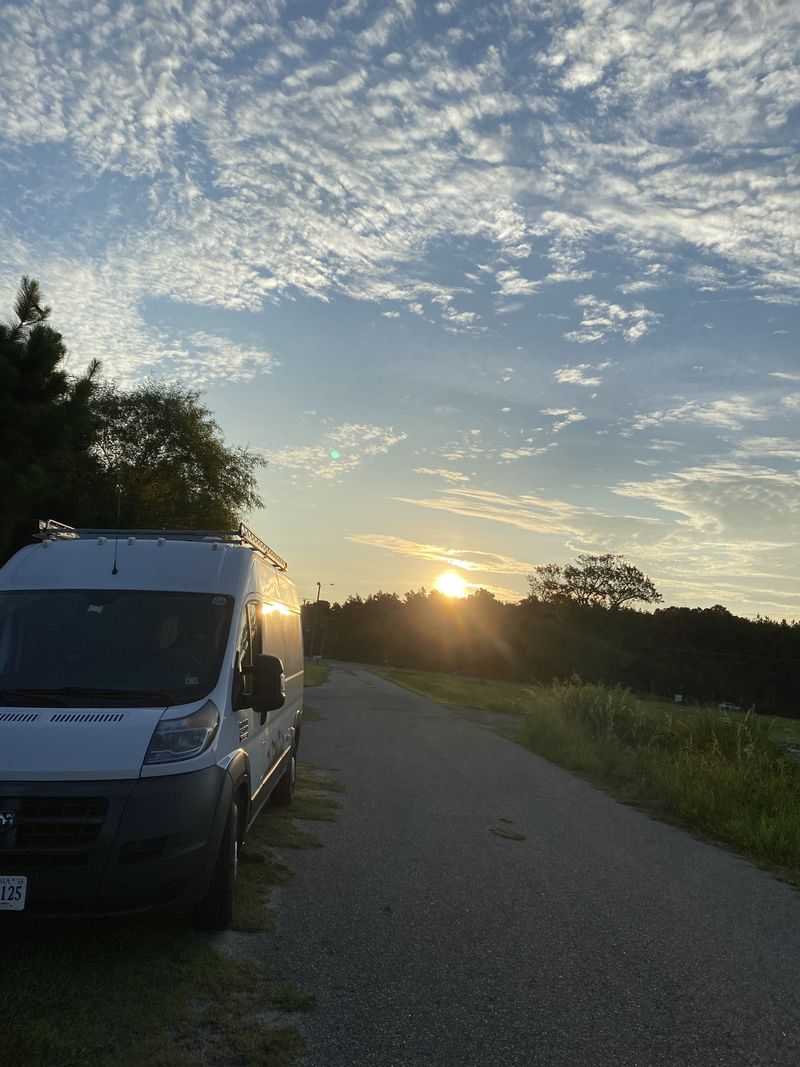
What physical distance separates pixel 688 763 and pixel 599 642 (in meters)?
74.9

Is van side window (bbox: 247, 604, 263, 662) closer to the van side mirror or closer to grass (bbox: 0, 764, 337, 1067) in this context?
the van side mirror

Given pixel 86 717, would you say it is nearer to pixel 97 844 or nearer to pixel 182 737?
pixel 182 737

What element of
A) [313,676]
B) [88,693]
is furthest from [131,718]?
[313,676]

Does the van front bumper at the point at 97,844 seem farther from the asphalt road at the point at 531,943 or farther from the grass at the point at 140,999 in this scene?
the asphalt road at the point at 531,943

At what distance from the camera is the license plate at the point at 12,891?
14.6 feet

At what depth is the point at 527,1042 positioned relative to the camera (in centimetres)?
405

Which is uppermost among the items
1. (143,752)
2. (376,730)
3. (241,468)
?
(241,468)

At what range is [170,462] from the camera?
36.1 meters

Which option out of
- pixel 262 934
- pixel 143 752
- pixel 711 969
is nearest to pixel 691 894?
pixel 711 969

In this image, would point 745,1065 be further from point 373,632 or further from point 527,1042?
point 373,632

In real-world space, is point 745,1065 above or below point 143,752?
below

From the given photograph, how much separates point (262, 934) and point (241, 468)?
32688 mm

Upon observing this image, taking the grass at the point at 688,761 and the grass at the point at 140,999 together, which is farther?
the grass at the point at 688,761

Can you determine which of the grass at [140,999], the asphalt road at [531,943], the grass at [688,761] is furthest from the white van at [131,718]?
the grass at [688,761]
